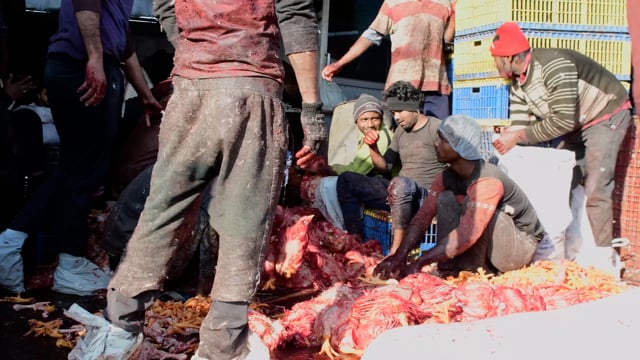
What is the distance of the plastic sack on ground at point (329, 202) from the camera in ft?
25.1

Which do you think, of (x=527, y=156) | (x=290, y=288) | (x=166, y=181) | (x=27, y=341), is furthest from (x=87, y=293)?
(x=527, y=156)

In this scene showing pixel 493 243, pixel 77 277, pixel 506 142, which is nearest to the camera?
pixel 77 277

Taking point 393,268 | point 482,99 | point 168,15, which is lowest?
point 393,268

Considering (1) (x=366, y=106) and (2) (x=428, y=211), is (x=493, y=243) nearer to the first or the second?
(2) (x=428, y=211)

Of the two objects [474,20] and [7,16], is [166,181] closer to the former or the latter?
[7,16]

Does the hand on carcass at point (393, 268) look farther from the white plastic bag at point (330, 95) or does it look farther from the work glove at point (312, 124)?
the white plastic bag at point (330, 95)

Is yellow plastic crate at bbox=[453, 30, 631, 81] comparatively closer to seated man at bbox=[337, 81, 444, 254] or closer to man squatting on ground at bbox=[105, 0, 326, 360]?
seated man at bbox=[337, 81, 444, 254]

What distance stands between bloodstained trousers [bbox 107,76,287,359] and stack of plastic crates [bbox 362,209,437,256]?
3.37 meters

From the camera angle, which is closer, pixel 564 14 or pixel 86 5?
pixel 86 5

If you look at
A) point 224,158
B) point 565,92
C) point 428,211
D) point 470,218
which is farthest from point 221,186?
point 565,92

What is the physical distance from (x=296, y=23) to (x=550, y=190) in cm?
369

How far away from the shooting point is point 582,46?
286 inches

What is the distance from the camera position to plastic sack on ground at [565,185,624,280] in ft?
21.5

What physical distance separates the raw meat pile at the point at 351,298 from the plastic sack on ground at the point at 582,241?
61 centimetres
